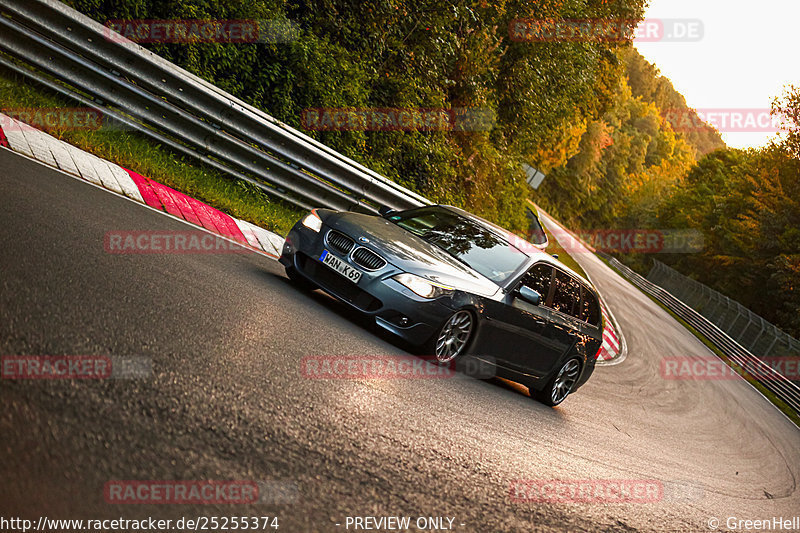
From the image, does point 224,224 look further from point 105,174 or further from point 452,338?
point 452,338

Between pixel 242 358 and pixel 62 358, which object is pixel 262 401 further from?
pixel 62 358

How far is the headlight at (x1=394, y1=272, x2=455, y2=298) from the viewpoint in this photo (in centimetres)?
710

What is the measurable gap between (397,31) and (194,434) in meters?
15.9

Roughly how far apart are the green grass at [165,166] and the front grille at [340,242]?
307cm

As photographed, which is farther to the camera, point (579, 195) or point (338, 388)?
point (579, 195)

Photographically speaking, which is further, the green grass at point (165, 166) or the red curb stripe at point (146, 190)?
the green grass at point (165, 166)

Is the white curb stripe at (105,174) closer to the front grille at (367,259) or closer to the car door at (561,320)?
the front grille at (367,259)

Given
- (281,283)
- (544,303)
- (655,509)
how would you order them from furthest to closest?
(544,303)
(281,283)
(655,509)

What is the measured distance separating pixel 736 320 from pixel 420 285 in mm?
39324

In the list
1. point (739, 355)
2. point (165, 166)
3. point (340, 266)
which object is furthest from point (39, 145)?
point (739, 355)

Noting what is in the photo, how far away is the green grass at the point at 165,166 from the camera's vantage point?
914 centimetres

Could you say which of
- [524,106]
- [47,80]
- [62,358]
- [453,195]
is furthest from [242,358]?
[524,106]

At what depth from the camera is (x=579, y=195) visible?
7856 cm

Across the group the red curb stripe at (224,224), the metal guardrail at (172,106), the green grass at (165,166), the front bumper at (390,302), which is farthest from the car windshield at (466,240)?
the metal guardrail at (172,106)
